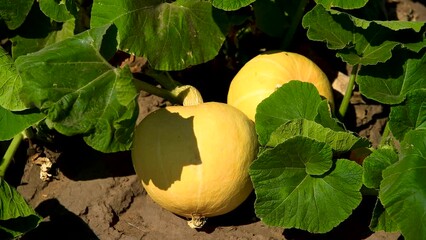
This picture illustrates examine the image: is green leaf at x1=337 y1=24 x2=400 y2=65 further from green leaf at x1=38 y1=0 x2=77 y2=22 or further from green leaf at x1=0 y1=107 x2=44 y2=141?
green leaf at x1=0 y1=107 x2=44 y2=141

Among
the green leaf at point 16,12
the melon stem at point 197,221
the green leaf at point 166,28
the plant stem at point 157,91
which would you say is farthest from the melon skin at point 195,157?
the green leaf at point 16,12

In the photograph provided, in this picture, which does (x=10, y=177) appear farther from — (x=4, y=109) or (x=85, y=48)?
(x=85, y=48)

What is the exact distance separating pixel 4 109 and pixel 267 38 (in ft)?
4.92

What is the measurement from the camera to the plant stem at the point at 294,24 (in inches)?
142

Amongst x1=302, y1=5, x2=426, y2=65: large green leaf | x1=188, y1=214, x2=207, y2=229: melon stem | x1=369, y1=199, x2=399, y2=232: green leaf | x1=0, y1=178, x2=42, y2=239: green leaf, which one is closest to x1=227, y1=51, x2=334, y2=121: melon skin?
x1=302, y1=5, x2=426, y2=65: large green leaf

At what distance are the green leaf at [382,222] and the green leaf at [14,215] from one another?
4.44 feet

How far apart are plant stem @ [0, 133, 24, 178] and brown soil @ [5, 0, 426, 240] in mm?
176

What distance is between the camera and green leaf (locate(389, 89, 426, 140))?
307 centimetres

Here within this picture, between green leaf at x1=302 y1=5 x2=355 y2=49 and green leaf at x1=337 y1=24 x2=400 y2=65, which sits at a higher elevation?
green leaf at x1=302 y1=5 x2=355 y2=49

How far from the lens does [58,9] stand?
3.18 meters

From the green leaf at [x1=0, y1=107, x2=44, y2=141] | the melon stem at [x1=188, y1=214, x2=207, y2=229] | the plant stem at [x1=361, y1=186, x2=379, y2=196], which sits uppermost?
the green leaf at [x1=0, y1=107, x2=44, y2=141]

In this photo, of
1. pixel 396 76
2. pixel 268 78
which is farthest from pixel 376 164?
pixel 268 78

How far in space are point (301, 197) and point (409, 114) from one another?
2.02 feet

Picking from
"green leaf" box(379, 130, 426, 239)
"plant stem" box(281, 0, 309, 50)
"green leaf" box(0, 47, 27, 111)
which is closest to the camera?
"green leaf" box(379, 130, 426, 239)
